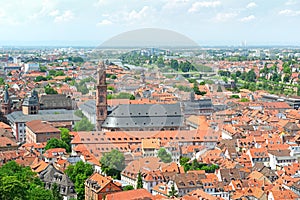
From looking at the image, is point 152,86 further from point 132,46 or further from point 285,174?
point 285,174

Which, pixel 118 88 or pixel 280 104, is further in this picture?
pixel 280 104

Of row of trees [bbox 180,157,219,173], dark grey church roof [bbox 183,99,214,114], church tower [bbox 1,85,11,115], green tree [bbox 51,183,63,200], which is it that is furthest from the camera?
church tower [bbox 1,85,11,115]

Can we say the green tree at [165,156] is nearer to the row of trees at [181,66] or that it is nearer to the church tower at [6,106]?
the row of trees at [181,66]

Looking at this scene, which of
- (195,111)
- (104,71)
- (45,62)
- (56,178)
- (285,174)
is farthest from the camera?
(45,62)

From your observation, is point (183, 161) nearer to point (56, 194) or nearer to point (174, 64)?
point (56, 194)

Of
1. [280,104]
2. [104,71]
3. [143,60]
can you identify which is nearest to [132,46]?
[143,60]

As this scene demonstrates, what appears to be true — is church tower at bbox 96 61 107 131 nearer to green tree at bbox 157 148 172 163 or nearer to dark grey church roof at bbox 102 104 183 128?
green tree at bbox 157 148 172 163

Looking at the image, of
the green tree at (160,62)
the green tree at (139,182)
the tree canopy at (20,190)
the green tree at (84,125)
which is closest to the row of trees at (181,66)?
the green tree at (160,62)

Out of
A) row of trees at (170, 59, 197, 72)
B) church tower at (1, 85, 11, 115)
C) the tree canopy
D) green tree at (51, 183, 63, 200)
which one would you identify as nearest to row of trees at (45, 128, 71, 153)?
the tree canopy
